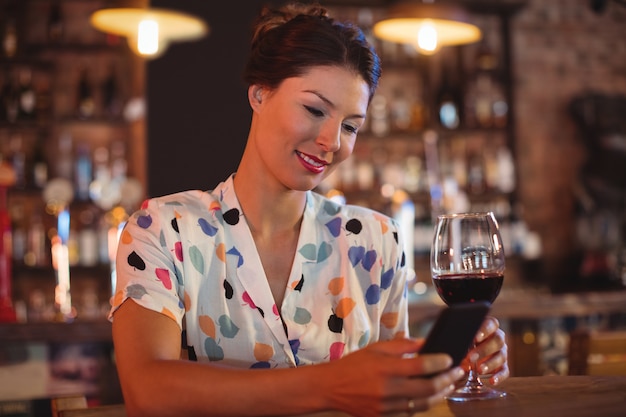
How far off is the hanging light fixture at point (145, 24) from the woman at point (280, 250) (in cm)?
263

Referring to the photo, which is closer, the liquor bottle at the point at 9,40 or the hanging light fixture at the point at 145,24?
the hanging light fixture at the point at 145,24

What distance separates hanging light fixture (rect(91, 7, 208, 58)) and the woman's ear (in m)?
2.59

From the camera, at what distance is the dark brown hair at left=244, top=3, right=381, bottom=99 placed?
1538 mm

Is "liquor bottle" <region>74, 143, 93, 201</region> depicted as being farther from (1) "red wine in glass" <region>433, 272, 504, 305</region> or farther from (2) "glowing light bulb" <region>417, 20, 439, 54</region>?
(1) "red wine in glass" <region>433, 272, 504, 305</region>

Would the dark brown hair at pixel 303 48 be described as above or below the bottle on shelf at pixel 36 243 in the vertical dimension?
above

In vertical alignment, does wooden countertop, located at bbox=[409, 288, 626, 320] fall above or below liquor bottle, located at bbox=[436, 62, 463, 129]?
below

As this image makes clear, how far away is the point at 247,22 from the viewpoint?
5.23m

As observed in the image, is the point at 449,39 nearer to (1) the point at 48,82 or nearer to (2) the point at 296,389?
(1) the point at 48,82

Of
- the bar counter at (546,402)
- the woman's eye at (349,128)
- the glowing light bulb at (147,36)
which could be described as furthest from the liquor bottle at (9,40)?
the bar counter at (546,402)

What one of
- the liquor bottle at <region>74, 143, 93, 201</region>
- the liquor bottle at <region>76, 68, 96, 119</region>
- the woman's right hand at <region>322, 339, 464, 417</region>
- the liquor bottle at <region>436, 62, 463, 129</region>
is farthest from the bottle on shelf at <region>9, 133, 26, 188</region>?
the woman's right hand at <region>322, 339, 464, 417</region>

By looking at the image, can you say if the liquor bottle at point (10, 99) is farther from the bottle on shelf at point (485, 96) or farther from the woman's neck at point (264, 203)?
the woman's neck at point (264, 203)

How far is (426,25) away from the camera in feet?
14.4

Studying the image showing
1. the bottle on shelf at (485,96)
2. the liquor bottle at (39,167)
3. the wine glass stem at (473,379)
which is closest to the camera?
the wine glass stem at (473,379)

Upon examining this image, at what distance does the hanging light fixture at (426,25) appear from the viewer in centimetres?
374
